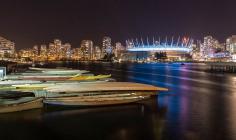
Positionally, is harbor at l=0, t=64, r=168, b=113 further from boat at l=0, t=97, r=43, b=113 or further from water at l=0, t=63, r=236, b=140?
water at l=0, t=63, r=236, b=140

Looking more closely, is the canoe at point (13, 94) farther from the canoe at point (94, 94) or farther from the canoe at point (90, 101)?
the canoe at point (90, 101)

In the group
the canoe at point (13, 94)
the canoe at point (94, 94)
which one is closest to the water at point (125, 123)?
the canoe at point (94, 94)

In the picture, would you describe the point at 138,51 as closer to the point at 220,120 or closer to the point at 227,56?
the point at 227,56

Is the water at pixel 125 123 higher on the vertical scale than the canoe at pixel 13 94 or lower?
lower

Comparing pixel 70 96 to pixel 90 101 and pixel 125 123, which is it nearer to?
pixel 90 101

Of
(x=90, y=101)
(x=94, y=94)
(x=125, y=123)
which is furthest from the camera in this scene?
(x=94, y=94)

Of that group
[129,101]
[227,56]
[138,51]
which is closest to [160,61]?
[138,51]

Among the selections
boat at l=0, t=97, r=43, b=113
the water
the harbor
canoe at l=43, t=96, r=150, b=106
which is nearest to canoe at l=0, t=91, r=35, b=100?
the harbor

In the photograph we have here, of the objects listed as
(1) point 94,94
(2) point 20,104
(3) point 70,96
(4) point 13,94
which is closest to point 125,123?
(1) point 94,94
